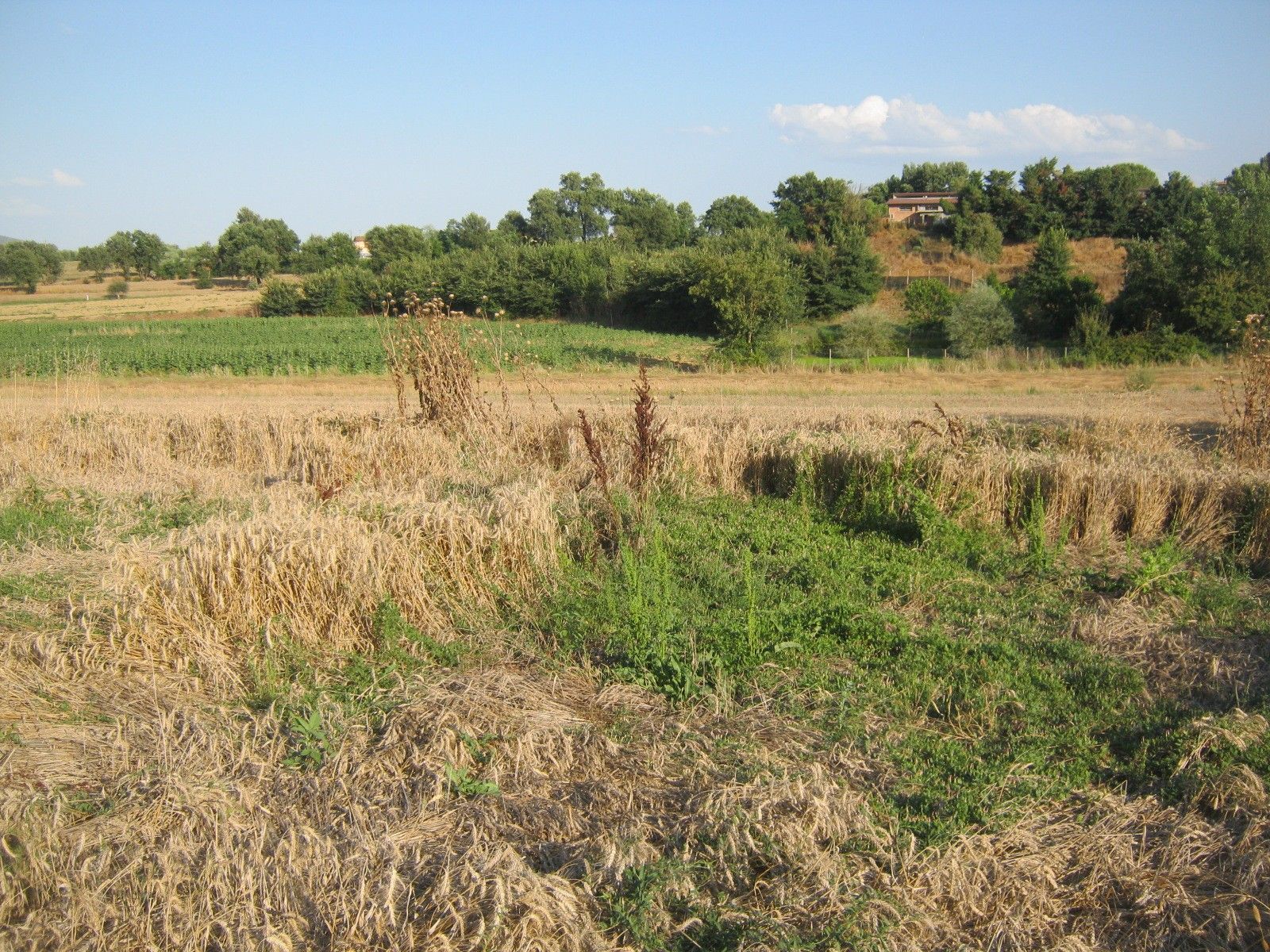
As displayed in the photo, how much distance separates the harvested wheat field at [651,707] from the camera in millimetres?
3258

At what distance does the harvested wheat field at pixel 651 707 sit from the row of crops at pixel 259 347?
1499 centimetres

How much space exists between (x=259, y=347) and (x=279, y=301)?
2265 centimetres

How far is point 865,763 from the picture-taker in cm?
401

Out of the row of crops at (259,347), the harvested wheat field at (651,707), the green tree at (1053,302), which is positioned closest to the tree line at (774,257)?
the green tree at (1053,302)

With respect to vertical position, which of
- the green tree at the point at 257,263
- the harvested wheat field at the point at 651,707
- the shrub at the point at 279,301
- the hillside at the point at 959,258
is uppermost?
the green tree at the point at 257,263

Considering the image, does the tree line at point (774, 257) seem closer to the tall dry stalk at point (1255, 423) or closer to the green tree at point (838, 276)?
the green tree at point (838, 276)

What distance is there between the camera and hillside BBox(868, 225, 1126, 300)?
45.5m

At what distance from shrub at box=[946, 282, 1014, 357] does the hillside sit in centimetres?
1490

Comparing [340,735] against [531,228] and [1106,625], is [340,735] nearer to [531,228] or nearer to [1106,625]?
[1106,625]

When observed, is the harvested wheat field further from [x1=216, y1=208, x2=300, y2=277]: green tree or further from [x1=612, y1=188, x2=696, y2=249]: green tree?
[x1=216, y1=208, x2=300, y2=277]: green tree

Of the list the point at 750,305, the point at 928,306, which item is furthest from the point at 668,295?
the point at 750,305

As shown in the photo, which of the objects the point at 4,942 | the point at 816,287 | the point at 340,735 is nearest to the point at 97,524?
the point at 340,735

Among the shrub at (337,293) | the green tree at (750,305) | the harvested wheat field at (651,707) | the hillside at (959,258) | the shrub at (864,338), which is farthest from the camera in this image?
the shrub at (337,293)

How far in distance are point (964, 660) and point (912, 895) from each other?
76.2 inches
